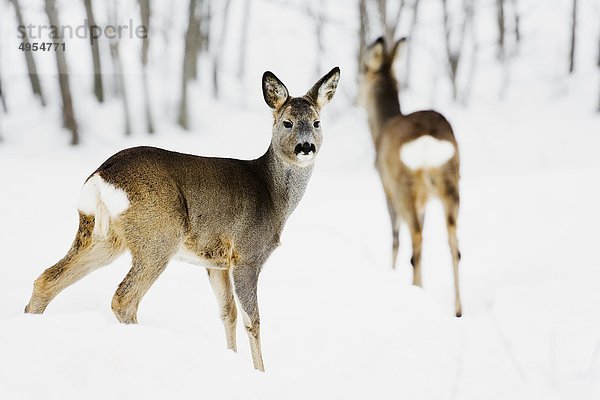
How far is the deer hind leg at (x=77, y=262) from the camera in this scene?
382cm

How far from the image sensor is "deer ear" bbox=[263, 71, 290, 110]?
4320 millimetres

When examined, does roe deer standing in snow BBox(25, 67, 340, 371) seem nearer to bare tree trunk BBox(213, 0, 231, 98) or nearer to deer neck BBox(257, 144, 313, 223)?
deer neck BBox(257, 144, 313, 223)

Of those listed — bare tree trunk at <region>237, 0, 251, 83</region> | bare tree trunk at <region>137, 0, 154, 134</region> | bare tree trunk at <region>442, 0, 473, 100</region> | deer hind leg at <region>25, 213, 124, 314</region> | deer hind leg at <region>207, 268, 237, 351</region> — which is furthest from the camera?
bare tree trunk at <region>237, 0, 251, 83</region>

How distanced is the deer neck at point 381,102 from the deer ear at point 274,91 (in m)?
3.35

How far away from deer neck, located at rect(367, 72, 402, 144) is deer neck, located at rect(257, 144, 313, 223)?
334cm

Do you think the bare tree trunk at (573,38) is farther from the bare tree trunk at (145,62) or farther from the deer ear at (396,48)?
the deer ear at (396,48)

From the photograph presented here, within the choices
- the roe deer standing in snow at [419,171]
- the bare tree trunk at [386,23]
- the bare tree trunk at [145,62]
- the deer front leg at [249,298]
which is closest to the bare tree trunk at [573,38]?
the bare tree trunk at [386,23]

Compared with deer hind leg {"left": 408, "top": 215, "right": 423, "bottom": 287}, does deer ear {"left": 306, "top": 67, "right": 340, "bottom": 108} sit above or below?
above

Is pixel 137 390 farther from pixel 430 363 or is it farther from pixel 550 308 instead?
pixel 550 308

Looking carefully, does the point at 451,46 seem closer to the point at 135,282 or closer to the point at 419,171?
the point at 419,171

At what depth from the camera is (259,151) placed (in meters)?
15.3

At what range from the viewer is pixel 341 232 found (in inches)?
351

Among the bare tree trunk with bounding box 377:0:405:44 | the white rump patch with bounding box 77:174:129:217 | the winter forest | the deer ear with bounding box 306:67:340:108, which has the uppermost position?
the bare tree trunk with bounding box 377:0:405:44

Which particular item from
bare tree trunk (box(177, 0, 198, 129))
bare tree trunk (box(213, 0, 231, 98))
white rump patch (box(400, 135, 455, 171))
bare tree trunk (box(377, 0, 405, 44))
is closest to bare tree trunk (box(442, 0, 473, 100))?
bare tree trunk (box(377, 0, 405, 44))
